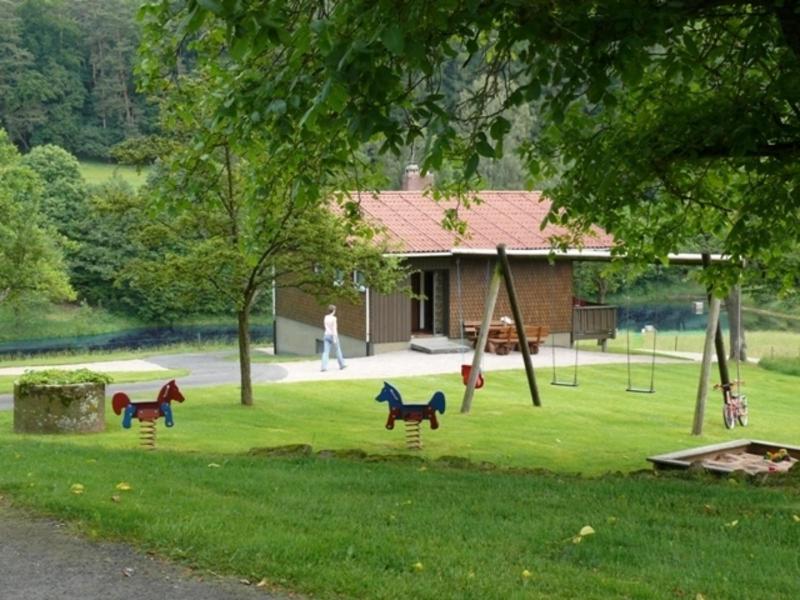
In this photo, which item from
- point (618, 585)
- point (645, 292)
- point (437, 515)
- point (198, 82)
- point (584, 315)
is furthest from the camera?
point (645, 292)

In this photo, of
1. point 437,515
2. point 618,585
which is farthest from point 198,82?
point 618,585

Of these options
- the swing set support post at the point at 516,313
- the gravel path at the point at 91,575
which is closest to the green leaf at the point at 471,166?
the gravel path at the point at 91,575

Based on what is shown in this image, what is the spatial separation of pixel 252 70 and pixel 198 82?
8.00 metres

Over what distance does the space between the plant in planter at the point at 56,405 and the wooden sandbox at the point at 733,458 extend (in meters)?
8.42

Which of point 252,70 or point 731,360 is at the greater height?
point 252,70

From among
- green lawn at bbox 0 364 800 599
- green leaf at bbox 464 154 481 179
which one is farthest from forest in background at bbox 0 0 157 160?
green leaf at bbox 464 154 481 179

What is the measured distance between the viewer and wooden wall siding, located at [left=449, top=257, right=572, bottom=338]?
35.5m

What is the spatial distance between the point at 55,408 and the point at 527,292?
22.6 meters

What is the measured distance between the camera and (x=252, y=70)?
9117mm

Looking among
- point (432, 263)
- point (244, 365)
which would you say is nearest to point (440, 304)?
point (432, 263)

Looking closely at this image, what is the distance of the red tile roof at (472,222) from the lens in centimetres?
3459

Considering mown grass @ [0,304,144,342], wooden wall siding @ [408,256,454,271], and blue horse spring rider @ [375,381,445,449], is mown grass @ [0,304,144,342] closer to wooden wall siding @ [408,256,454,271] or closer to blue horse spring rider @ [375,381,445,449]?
wooden wall siding @ [408,256,454,271]

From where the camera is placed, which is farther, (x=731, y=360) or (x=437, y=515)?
(x=731, y=360)

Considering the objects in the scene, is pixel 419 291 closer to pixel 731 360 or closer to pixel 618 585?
pixel 731 360
